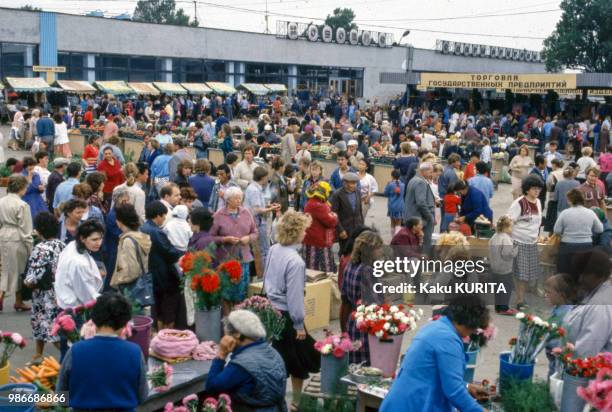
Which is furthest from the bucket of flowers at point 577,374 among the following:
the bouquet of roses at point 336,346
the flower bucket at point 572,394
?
the bouquet of roses at point 336,346

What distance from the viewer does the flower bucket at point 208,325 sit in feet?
21.5

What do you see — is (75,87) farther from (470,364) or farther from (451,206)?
(470,364)

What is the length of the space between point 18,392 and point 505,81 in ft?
111

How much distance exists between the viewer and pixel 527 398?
16.9 ft

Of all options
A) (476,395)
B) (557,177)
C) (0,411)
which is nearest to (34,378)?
(0,411)

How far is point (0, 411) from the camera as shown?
16.6 ft

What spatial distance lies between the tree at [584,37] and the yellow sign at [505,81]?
29.3 meters

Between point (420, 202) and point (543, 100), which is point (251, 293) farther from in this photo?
point (543, 100)

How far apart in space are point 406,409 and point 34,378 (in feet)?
8.90

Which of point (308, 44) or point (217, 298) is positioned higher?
point (308, 44)

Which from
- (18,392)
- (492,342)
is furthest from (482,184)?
(18,392)

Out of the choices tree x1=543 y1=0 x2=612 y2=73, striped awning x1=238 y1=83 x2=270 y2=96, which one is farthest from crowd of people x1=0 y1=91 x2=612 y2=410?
tree x1=543 y1=0 x2=612 y2=73

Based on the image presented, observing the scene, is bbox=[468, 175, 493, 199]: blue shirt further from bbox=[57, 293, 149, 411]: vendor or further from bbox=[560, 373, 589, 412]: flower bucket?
bbox=[57, 293, 149, 411]: vendor

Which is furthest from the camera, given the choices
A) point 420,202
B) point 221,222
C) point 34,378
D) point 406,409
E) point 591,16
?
point 591,16
